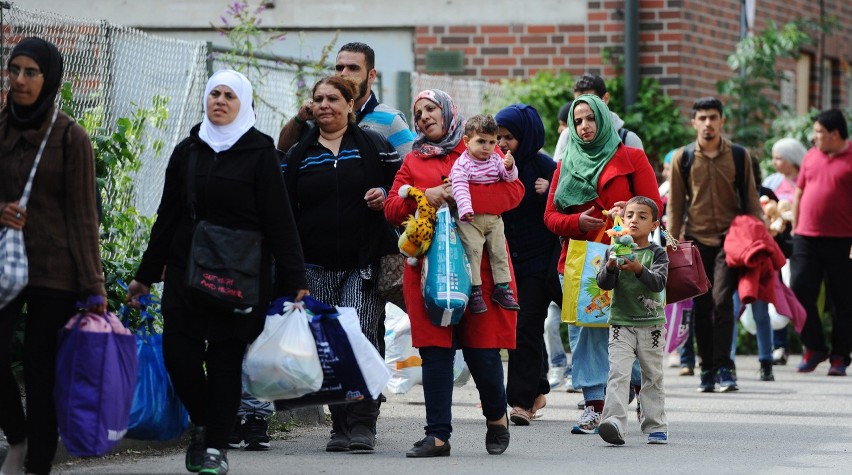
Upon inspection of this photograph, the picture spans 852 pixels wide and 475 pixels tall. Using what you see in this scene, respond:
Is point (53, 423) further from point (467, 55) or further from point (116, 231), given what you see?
point (467, 55)

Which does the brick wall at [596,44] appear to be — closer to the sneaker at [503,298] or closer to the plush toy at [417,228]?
the sneaker at [503,298]

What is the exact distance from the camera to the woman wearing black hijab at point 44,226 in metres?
6.10

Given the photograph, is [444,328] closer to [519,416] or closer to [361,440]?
[361,440]

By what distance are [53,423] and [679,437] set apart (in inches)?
145

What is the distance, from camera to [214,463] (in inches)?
254

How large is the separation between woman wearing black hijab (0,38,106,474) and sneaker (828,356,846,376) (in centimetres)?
821

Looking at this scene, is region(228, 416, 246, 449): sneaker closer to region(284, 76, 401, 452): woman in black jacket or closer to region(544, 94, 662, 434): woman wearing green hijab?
region(284, 76, 401, 452): woman in black jacket

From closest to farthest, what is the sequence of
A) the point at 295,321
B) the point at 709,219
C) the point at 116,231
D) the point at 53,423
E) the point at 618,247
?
the point at 53,423 < the point at 295,321 < the point at 618,247 < the point at 116,231 < the point at 709,219

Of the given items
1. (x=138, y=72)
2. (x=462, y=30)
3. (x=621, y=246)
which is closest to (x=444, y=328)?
(x=621, y=246)

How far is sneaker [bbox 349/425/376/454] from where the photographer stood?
7.68 meters

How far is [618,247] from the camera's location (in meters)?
7.81

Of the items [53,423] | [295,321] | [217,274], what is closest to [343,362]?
[295,321]

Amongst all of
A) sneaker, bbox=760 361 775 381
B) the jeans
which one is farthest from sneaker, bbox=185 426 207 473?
sneaker, bbox=760 361 775 381

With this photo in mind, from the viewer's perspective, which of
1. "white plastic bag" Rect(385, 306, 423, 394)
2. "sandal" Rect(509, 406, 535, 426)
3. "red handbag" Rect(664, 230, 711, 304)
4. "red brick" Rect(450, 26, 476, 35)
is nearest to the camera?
"red handbag" Rect(664, 230, 711, 304)
